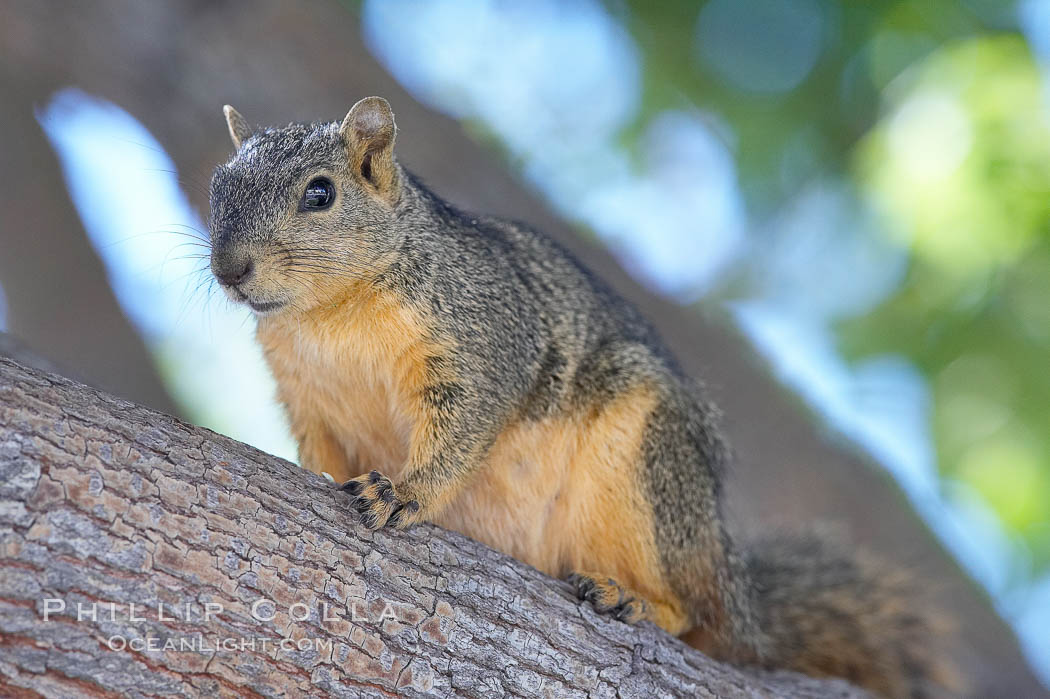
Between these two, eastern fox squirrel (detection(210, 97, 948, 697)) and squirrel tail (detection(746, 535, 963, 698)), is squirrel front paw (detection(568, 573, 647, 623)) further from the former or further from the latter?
squirrel tail (detection(746, 535, 963, 698))

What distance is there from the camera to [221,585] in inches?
84.7

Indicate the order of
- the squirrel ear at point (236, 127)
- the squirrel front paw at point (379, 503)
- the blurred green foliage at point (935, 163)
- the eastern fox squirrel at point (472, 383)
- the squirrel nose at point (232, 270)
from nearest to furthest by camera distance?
the squirrel front paw at point (379, 503) < the squirrel nose at point (232, 270) < the eastern fox squirrel at point (472, 383) < the squirrel ear at point (236, 127) < the blurred green foliage at point (935, 163)

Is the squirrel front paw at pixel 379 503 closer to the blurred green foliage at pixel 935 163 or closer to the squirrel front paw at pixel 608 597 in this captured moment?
the squirrel front paw at pixel 608 597

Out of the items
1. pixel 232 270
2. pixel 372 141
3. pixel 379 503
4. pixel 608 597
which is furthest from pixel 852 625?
pixel 232 270

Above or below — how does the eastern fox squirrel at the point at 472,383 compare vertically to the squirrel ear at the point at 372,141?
below

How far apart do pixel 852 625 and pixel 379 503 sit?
2.20 m

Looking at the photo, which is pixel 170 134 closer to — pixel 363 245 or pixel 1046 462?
pixel 363 245

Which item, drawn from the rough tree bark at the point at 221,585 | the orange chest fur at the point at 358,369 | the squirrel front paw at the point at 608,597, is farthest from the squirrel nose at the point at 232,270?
the squirrel front paw at the point at 608,597

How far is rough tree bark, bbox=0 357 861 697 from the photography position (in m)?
1.99

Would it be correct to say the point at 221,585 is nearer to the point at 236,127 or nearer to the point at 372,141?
the point at 372,141

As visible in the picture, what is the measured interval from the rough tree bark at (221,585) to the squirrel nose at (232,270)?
50cm

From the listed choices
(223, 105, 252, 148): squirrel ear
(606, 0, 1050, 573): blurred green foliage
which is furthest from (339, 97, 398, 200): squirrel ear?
(606, 0, 1050, 573): blurred green foliage

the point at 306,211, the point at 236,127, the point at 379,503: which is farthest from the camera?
the point at 236,127

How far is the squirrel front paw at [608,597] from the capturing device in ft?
9.61
